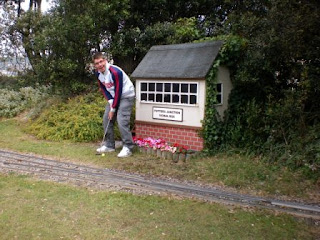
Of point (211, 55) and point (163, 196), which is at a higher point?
point (211, 55)

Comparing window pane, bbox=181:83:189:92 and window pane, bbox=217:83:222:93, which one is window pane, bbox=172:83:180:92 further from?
window pane, bbox=217:83:222:93

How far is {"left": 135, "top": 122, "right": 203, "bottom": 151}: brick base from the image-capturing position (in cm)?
841

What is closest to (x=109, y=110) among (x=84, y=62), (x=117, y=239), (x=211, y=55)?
(x=211, y=55)

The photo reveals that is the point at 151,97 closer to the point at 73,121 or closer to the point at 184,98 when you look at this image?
the point at 184,98

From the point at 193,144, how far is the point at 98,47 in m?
7.39

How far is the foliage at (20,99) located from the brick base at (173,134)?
6.25 m

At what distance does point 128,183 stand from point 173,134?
2.73 meters

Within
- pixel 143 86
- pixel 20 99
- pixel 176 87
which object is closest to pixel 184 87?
pixel 176 87

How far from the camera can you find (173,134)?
28.8 feet

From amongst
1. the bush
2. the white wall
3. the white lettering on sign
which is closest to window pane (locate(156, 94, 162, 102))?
the white wall

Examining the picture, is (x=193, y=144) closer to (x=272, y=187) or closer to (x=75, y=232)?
(x=272, y=187)

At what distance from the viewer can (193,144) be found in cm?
846

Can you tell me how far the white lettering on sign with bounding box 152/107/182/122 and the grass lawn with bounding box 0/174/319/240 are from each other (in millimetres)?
3388

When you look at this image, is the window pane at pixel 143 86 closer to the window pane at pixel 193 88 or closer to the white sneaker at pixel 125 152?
the window pane at pixel 193 88
